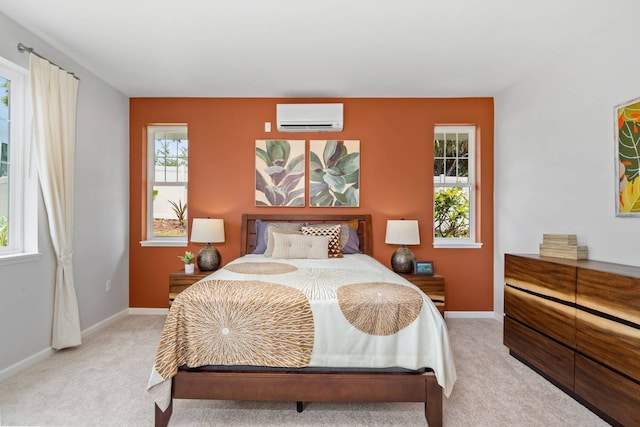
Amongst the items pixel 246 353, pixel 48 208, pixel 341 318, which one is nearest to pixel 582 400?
pixel 341 318

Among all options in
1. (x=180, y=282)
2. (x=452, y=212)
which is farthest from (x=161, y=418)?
(x=452, y=212)

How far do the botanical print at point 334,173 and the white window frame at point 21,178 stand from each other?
8.48 ft

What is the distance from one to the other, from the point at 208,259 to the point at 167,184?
3.94 ft

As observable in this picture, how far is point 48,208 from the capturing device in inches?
104

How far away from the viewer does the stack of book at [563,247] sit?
2482 mm

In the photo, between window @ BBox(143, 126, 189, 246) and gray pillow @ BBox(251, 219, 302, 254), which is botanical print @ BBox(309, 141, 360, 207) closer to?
gray pillow @ BBox(251, 219, 302, 254)

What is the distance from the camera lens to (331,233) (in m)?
3.48

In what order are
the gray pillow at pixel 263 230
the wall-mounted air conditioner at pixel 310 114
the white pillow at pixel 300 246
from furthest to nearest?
the wall-mounted air conditioner at pixel 310 114 < the gray pillow at pixel 263 230 < the white pillow at pixel 300 246

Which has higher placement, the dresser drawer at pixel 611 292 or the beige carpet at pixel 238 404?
the dresser drawer at pixel 611 292

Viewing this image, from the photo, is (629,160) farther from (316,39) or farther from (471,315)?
(316,39)

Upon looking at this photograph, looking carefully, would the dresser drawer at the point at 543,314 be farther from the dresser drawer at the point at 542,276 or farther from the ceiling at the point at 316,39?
the ceiling at the point at 316,39

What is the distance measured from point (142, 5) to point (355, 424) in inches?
118

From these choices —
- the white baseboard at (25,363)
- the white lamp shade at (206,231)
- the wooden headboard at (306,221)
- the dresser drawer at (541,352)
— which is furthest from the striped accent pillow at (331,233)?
the white baseboard at (25,363)

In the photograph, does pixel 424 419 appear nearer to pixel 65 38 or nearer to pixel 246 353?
pixel 246 353
